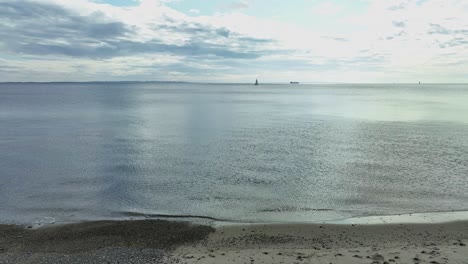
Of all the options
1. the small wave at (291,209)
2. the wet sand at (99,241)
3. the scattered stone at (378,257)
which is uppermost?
the scattered stone at (378,257)

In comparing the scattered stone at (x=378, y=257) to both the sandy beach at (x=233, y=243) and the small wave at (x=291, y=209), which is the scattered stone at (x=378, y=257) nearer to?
the sandy beach at (x=233, y=243)

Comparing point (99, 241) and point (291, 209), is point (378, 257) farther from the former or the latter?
point (99, 241)

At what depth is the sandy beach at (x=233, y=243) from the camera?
33.8 ft

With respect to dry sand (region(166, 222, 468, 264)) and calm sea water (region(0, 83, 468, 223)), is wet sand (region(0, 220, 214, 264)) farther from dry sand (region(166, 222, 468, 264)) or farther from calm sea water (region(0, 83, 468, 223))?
calm sea water (region(0, 83, 468, 223))

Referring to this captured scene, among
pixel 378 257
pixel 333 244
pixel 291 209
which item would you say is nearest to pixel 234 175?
pixel 291 209

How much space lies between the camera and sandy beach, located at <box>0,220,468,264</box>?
10297 mm

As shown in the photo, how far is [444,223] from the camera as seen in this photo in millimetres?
13594

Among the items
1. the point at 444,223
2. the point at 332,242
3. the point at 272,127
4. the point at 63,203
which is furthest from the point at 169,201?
the point at 272,127

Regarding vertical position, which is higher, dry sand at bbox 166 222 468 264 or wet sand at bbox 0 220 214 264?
dry sand at bbox 166 222 468 264

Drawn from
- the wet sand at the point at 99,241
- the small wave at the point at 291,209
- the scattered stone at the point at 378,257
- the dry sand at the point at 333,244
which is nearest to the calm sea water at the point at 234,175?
the small wave at the point at 291,209

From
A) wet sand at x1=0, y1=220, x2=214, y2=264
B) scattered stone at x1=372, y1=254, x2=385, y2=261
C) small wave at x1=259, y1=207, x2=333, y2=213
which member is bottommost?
wet sand at x1=0, y1=220, x2=214, y2=264

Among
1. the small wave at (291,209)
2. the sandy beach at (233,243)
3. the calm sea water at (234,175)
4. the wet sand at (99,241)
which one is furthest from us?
the calm sea water at (234,175)

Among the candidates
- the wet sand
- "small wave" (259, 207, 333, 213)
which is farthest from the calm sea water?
the wet sand

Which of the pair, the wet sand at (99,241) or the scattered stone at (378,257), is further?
the wet sand at (99,241)
